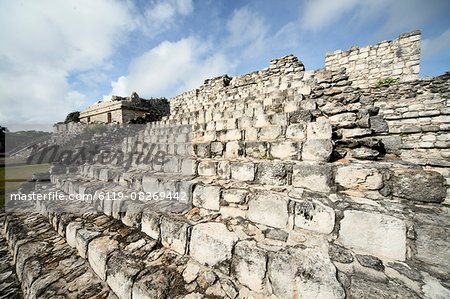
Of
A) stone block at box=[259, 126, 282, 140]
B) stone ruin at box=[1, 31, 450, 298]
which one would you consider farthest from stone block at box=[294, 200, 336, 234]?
stone block at box=[259, 126, 282, 140]

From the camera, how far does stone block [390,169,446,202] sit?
3.84ft

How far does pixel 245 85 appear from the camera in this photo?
20.6 feet

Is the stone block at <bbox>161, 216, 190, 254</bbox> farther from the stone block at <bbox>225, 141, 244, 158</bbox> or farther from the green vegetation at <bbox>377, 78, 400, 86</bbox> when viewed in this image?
the green vegetation at <bbox>377, 78, 400, 86</bbox>

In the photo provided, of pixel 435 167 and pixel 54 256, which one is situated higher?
pixel 435 167

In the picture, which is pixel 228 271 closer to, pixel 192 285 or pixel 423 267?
pixel 192 285

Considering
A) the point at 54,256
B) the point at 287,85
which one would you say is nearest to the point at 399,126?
the point at 287,85

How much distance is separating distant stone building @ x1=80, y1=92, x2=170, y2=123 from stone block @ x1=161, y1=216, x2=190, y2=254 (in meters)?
8.89

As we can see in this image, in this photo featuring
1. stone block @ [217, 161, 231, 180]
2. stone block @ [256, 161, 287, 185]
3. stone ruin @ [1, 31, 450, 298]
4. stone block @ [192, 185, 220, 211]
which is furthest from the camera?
stone block @ [217, 161, 231, 180]

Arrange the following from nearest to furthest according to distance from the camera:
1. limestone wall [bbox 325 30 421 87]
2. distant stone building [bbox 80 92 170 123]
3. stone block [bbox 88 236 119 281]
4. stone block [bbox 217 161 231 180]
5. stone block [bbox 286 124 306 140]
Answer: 1. stone block [bbox 88 236 119 281]
2. stone block [bbox 286 124 306 140]
3. stone block [bbox 217 161 231 180]
4. limestone wall [bbox 325 30 421 87]
5. distant stone building [bbox 80 92 170 123]

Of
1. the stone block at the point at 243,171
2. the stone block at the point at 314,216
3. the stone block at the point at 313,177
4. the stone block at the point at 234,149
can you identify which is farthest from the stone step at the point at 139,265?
the stone block at the point at 234,149

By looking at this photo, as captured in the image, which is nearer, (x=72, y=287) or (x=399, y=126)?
(x=72, y=287)

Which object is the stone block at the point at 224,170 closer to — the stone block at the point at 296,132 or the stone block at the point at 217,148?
the stone block at the point at 217,148

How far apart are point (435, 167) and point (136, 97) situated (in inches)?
607

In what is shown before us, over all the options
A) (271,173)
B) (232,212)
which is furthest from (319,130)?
(232,212)
